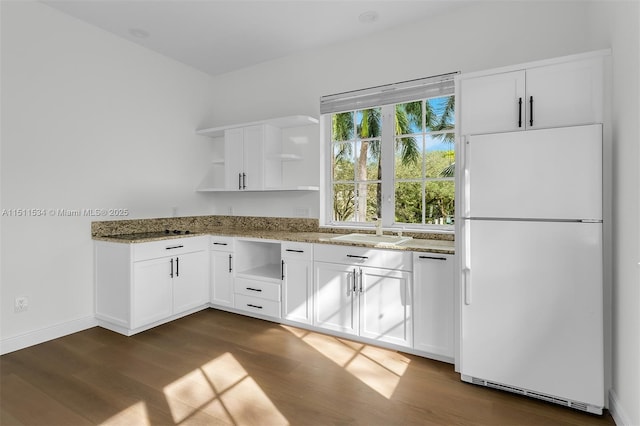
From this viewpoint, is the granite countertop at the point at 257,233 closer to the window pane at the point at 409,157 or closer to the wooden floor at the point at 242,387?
the window pane at the point at 409,157

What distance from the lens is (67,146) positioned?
3057 millimetres

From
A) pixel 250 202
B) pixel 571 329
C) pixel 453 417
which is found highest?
pixel 250 202

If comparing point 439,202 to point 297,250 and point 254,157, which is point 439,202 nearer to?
point 297,250

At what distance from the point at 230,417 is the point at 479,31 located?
3.45 metres

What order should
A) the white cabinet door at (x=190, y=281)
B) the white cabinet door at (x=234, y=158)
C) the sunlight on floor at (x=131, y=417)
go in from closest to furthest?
1. the sunlight on floor at (x=131, y=417)
2. the white cabinet door at (x=190, y=281)
3. the white cabinet door at (x=234, y=158)

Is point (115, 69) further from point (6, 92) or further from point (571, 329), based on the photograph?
point (571, 329)

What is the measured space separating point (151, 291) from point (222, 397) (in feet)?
4.95

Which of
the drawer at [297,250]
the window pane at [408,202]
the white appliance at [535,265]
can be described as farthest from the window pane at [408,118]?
the drawer at [297,250]

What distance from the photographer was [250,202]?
4.30 metres

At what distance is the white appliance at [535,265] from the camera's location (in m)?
1.90

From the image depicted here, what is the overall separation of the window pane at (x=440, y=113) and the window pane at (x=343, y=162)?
0.86m

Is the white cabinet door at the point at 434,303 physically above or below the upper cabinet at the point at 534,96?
below

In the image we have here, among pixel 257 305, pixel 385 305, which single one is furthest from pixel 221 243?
pixel 385 305

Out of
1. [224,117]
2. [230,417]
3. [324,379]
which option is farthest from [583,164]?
[224,117]
